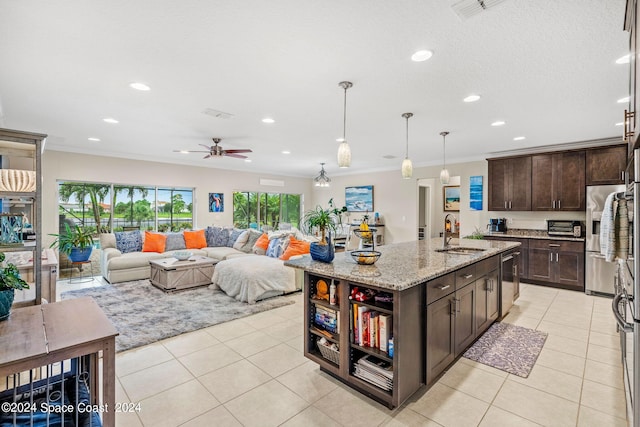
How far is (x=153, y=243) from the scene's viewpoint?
6105 mm

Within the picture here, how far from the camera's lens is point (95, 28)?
6.64 feet

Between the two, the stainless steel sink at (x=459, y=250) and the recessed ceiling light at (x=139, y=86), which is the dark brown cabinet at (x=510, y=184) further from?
the recessed ceiling light at (x=139, y=86)

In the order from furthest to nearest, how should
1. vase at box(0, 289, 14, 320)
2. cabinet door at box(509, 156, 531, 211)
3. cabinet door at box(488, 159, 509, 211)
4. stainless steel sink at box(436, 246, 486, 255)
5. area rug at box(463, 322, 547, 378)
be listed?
cabinet door at box(488, 159, 509, 211) → cabinet door at box(509, 156, 531, 211) → stainless steel sink at box(436, 246, 486, 255) → area rug at box(463, 322, 547, 378) → vase at box(0, 289, 14, 320)

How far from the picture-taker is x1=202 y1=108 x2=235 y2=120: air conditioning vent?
367cm

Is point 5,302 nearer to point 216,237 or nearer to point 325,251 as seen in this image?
point 325,251

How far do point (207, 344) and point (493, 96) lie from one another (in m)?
3.97

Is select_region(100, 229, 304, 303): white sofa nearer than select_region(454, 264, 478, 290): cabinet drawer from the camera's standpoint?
No

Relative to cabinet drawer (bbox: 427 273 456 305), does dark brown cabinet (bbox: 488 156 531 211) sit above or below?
above

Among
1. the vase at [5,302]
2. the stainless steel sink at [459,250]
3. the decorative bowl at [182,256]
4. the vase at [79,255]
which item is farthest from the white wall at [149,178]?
the stainless steel sink at [459,250]

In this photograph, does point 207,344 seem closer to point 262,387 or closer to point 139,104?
point 262,387

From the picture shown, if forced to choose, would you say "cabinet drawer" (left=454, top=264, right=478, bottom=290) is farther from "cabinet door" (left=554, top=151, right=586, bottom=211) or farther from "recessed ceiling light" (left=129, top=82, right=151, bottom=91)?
"cabinet door" (left=554, top=151, right=586, bottom=211)

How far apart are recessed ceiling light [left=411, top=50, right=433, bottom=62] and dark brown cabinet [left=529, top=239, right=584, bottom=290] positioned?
14.7 ft

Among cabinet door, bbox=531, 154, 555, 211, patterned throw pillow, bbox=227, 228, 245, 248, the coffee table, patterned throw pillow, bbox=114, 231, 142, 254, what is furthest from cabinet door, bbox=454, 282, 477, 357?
patterned throw pillow, bbox=114, 231, 142, 254

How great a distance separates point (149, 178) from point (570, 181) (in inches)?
333
